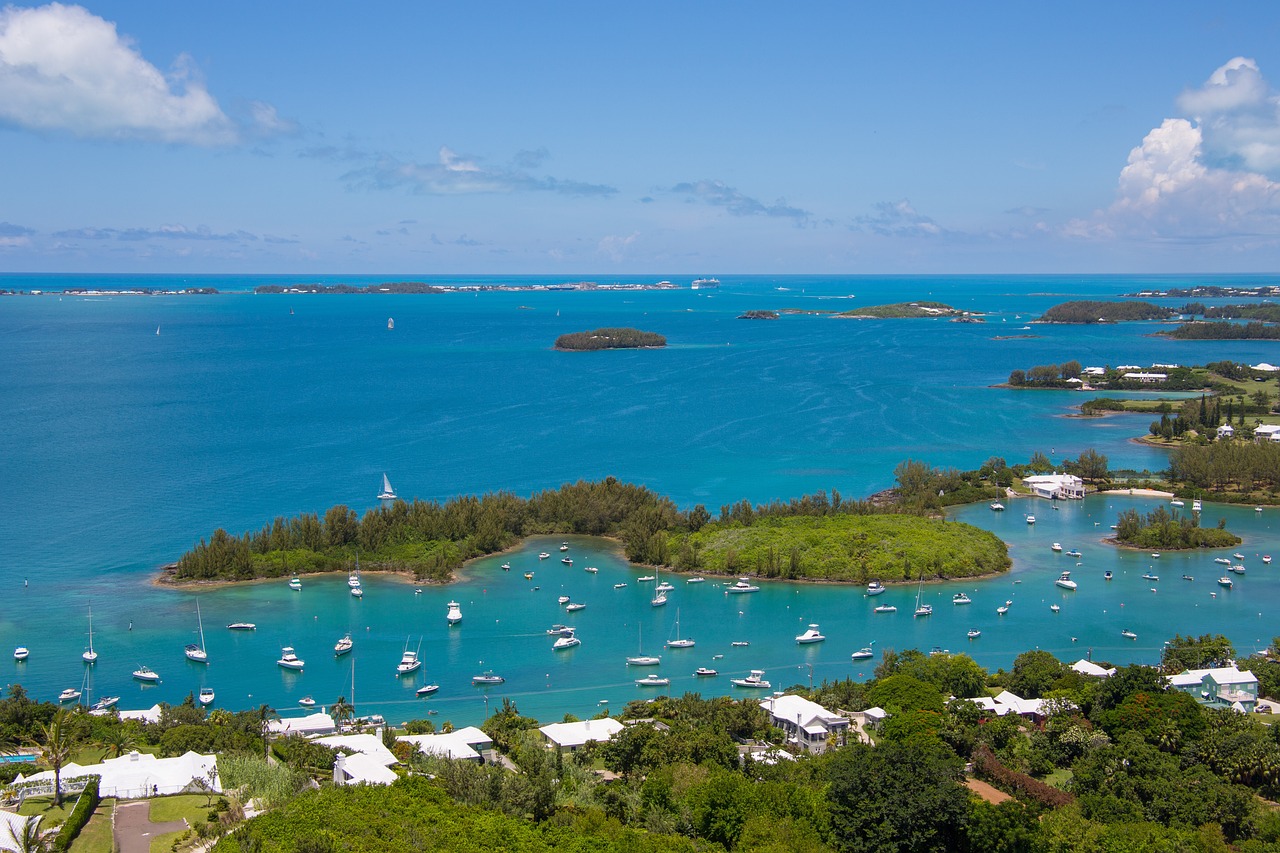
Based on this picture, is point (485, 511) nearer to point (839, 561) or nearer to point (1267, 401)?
point (839, 561)

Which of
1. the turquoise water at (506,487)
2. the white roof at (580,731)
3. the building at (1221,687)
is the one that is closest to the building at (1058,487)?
the turquoise water at (506,487)

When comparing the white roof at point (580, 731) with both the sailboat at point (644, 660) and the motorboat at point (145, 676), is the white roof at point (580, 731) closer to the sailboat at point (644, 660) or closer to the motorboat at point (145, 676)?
the sailboat at point (644, 660)

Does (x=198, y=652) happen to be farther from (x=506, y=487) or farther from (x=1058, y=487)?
(x=1058, y=487)

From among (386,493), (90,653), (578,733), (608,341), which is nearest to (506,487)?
(386,493)

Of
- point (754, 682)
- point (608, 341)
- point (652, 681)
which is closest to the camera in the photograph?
point (754, 682)

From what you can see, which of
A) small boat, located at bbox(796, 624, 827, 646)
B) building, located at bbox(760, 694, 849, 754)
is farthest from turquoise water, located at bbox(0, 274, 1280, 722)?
building, located at bbox(760, 694, 849, 754)

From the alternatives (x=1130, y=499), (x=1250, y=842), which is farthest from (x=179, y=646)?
(x=1130, y=499)
